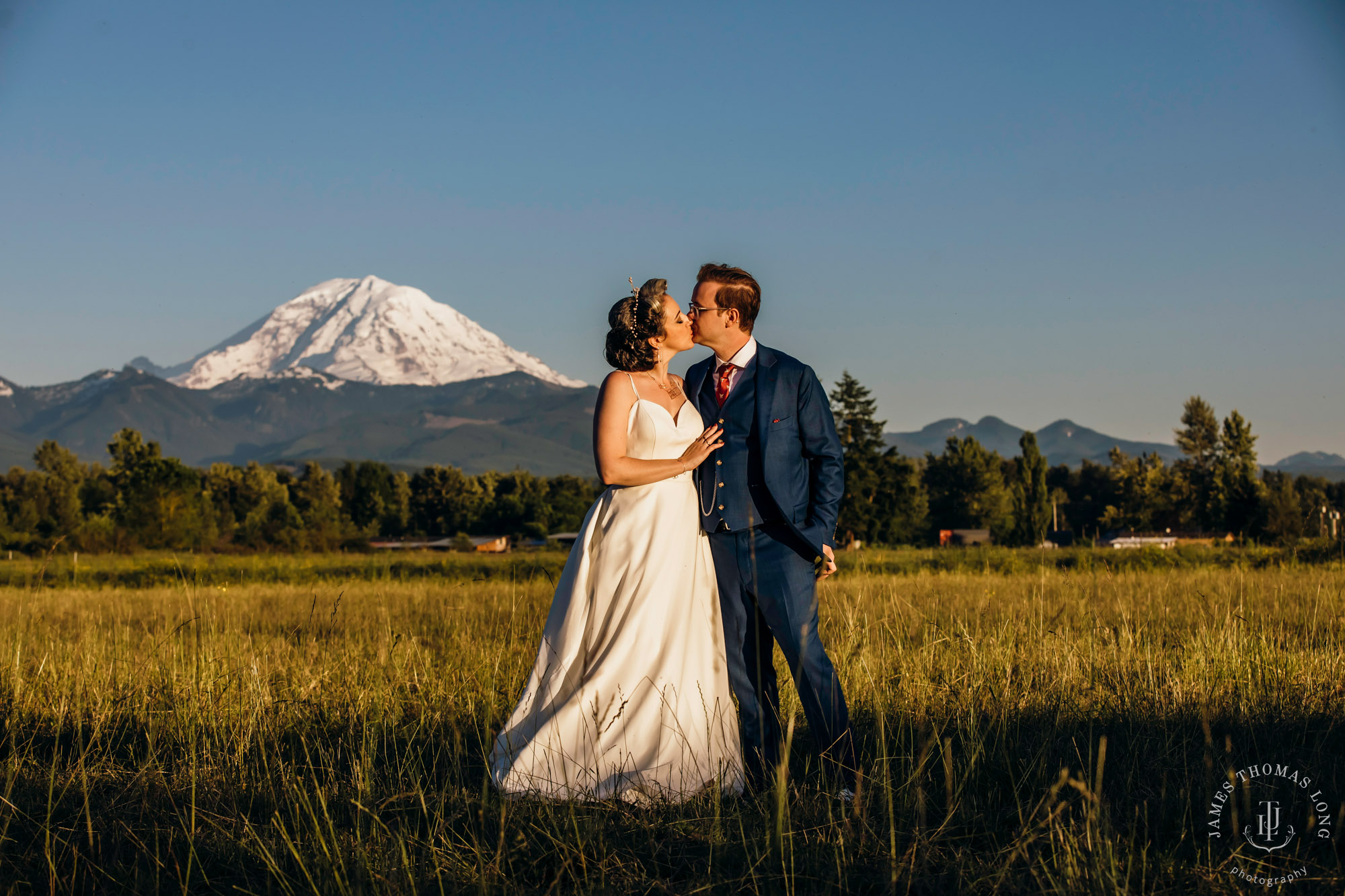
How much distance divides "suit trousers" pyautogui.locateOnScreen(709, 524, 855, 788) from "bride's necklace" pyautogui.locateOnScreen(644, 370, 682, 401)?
681mm

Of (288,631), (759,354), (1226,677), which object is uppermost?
(759,354)

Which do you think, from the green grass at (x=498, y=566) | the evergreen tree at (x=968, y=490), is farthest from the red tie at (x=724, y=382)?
the evergreen tree at (x=968, y=490)

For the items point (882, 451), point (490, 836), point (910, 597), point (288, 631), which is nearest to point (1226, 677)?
point (490, 836)

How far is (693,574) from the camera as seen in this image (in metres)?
4.11

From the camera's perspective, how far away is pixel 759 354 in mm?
4184

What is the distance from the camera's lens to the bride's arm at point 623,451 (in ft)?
13.2

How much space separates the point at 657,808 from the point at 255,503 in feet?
368

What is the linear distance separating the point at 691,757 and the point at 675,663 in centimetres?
39

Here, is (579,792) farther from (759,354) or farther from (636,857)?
(759,354)

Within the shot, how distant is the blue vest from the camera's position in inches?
160

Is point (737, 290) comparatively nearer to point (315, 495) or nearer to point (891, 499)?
point (891, 499)

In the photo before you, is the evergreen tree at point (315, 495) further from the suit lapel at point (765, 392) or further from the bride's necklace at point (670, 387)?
the suit lapel at point (765, 392)

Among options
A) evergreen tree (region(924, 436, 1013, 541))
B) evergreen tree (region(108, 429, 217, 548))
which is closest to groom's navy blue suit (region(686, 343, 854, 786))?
evergreen tree (region(108, 429, 217, 548))

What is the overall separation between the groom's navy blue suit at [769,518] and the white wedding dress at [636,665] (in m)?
0.10
